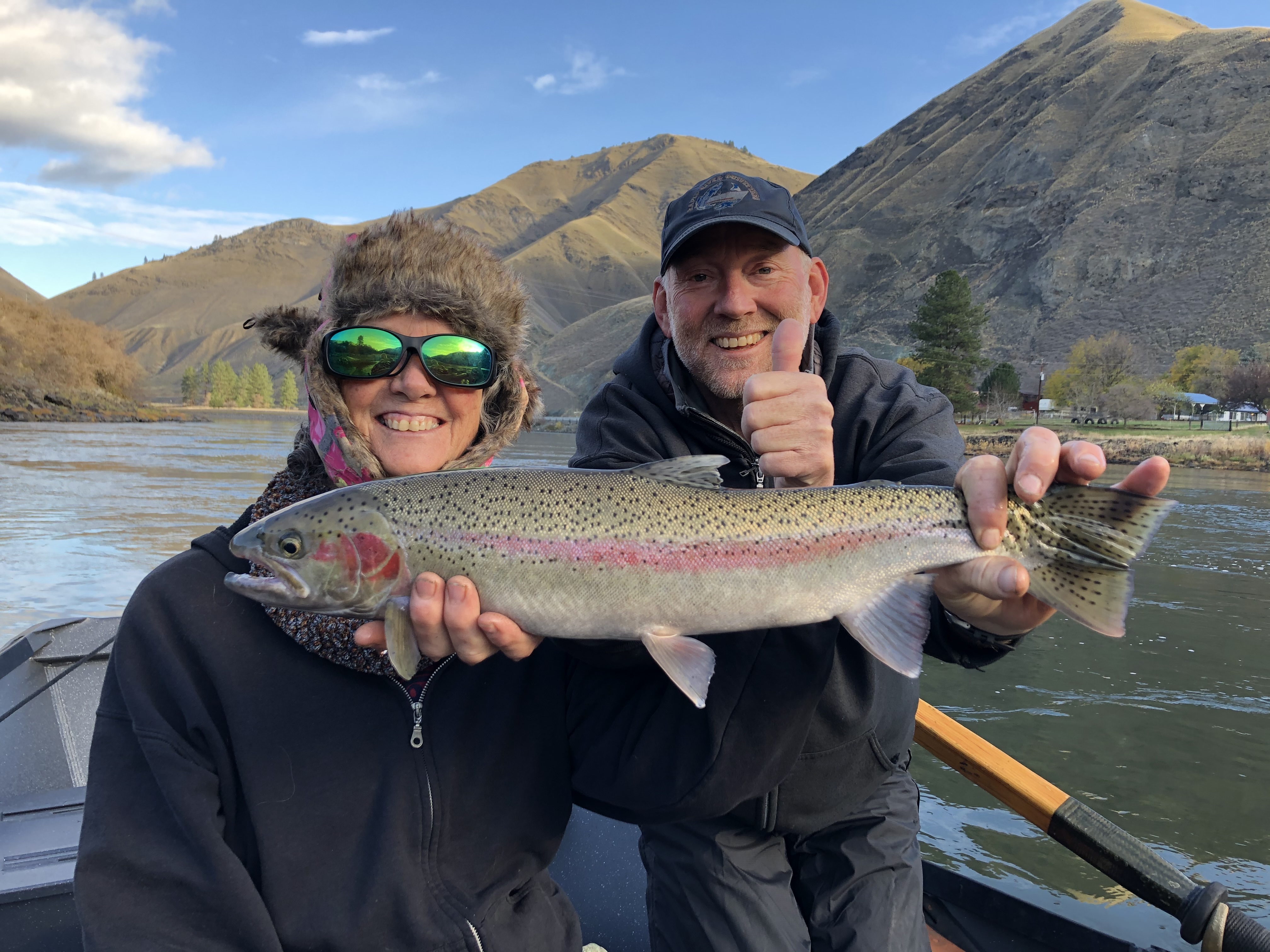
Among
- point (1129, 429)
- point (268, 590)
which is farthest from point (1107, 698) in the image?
point (1129, 429)

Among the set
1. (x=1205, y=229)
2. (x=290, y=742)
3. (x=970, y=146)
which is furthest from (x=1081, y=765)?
(x=970, y=146)

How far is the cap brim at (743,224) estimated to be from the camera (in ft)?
11.3

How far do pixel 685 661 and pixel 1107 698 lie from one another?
9.36 metres

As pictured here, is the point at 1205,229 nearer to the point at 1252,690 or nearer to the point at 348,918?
the point at 1252,690

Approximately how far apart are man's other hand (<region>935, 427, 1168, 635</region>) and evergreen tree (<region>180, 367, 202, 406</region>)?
188 metres

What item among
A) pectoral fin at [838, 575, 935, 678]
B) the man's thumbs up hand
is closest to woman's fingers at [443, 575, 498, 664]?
pectoral fin at [838, 575, 935, 678]

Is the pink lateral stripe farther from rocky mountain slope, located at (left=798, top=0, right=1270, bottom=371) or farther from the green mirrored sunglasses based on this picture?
rocky mountain slope, located at (left=798, top=0, right=1270, bottom=371)

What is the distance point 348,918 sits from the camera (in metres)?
2.26

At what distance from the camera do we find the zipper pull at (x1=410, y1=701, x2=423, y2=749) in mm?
2445

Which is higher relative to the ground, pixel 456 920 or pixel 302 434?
pixel 302 434

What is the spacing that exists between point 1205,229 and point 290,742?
375 feet

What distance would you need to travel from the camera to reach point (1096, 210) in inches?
3984

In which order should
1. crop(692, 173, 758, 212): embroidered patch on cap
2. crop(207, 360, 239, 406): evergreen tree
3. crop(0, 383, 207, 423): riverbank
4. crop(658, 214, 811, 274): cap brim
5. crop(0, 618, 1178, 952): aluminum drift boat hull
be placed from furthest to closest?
crop(207, 360, 239, 406): evergreen tree → crop(0, 383, 207, 423): riverbank → crop(692, 173, 758, 212): embroidered patch on cap → crop(658, 214, 811, 274): cap brim → crop(0, 618, 1178, 952): aluminum drift boat hull

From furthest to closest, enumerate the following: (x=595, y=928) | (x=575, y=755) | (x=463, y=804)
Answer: (x=595, y=928), (x=575, y=755), (x=463, y=804)
